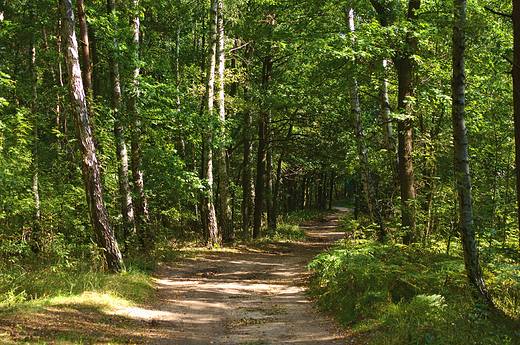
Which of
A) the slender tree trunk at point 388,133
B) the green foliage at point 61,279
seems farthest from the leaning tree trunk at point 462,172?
the slender tree trunk at point 388,133

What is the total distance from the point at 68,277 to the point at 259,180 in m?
11.7

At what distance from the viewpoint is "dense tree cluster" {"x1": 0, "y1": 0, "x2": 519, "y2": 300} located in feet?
25.4

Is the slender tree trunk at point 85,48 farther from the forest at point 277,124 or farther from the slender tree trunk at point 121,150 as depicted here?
the slender tree trunk at point 121,150

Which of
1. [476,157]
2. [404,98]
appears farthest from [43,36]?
[476,157]

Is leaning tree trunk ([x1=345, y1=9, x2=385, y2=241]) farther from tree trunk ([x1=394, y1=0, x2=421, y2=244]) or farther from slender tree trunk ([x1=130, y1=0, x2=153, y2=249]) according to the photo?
slender tree trunk ([x1=130, y1=0, x2=153, y2=249])

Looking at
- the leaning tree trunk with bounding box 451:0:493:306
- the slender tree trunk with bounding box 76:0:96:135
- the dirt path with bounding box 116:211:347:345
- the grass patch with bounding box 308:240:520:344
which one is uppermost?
the slender tree trunk with bounding box 76:0:96:135

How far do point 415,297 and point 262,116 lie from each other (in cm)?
1273

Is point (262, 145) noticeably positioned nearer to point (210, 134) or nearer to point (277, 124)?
point (277, 124)

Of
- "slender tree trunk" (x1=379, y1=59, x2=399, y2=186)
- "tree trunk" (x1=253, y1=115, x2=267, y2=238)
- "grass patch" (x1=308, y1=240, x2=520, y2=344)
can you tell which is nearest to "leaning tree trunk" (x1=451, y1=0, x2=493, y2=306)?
"grass patch" (x1=308, y1=240, x2=520, y2=344)

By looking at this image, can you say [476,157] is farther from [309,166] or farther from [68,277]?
[68,277]

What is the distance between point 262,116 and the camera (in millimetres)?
17078

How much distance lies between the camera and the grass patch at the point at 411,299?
4219 mm

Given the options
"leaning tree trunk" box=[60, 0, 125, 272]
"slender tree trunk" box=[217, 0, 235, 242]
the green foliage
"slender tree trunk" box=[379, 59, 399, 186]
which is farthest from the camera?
"slender tree trunk" box=[217, 0, 235, 242]

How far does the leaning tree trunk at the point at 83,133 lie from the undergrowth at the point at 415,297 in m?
5.00
